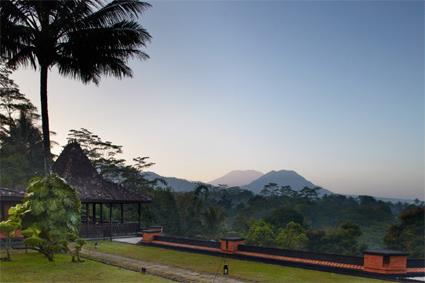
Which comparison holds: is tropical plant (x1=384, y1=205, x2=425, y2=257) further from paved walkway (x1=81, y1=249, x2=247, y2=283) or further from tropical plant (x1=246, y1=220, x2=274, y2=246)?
paved walkway (x1=81, y1=249, x2=247, y2=283)

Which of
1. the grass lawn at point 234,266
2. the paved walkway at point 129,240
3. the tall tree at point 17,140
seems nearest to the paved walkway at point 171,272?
the grass lawn at point 234,266

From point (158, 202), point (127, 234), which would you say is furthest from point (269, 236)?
point (127, 234)

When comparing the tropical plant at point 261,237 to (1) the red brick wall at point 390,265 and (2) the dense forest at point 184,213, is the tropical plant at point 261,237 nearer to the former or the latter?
(2) the dense forest at point 184,213

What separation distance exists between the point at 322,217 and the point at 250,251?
56312mm

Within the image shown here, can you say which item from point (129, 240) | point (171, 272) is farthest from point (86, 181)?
point (171, 272)

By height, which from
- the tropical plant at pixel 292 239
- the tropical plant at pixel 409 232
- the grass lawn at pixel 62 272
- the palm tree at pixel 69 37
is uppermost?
the palm tree at pixel 69 37

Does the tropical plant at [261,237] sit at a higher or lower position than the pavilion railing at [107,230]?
lower

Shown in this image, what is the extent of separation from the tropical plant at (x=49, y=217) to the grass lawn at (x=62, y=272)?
1.72 ft

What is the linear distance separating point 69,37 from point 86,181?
34.3ft

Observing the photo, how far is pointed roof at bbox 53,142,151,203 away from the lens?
72.2ft

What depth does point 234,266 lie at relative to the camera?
1303 centimetres

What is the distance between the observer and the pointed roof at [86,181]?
22.0m

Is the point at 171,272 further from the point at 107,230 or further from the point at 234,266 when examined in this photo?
the point at 107,230

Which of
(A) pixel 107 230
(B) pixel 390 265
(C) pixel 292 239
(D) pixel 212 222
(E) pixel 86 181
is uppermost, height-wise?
(E) pixel 86 181
